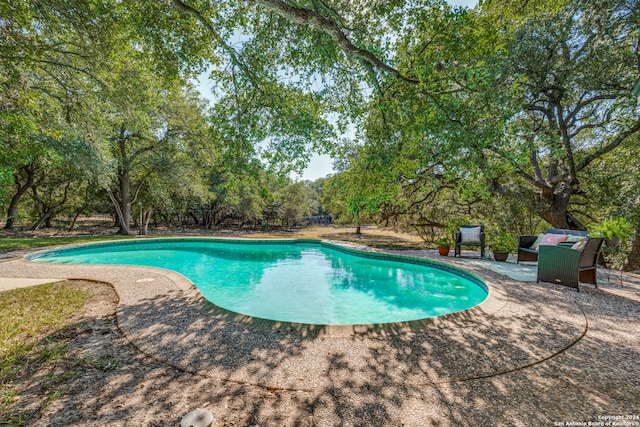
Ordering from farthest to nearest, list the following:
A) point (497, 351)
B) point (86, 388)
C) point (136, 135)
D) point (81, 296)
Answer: point (136, 135)
point (81, 296)
point (497, 351)
point (86, 388)

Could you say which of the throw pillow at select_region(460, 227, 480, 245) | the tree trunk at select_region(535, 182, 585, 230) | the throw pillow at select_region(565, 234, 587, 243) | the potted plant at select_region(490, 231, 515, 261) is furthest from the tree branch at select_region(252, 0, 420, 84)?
the tree trunk at select_region(535, 182, 585, 230)

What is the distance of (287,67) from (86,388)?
647 cm

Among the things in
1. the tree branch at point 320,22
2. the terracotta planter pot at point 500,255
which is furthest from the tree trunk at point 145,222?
the terracotta planter pot at point 500,255

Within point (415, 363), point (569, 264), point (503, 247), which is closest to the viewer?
point (415, 363)

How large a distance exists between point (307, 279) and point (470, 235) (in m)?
5.44

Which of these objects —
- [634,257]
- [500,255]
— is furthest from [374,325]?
[634,257]

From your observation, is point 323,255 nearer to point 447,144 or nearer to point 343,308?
point 343,308

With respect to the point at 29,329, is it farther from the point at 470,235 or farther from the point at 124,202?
the point at 124,202

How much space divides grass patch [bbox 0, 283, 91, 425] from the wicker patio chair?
23.6ft

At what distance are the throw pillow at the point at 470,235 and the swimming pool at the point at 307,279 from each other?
163 cm

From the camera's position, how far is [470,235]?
8.09 meters

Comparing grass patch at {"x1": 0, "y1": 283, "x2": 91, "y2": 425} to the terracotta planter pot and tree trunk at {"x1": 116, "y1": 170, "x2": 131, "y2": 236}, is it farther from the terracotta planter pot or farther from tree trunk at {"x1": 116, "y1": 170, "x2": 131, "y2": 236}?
tree trunk at {"x1": 116, "y1": 170, "x2": 131, "y2": 236}

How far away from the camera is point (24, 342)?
2.70 meters

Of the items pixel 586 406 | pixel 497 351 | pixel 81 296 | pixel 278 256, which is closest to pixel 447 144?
pixel 497 351
